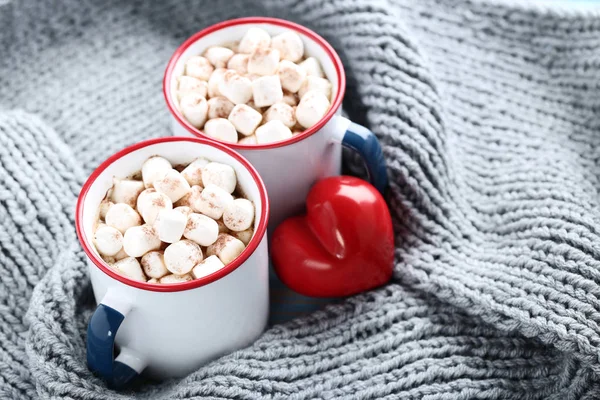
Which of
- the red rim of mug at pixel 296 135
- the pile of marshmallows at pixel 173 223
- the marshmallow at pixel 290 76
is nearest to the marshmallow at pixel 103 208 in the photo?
the pile of marshmallows at pixel 173 223

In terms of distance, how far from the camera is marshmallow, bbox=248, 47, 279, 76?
73 centimetres

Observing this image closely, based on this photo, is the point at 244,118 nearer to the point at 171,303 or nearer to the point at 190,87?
the point at 190,87

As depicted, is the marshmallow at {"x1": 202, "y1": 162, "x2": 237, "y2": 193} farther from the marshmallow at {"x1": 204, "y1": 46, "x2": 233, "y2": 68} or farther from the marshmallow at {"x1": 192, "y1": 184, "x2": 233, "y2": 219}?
the marshmallow at {"x1": 204, "y1": 46, "x2": 233, "y2": 68}

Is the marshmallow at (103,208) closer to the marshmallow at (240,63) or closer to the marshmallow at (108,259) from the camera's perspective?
the marshmallow at (108,259)

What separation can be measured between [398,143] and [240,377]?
30 centimetres

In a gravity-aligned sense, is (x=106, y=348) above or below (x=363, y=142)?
below

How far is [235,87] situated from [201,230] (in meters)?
0.16

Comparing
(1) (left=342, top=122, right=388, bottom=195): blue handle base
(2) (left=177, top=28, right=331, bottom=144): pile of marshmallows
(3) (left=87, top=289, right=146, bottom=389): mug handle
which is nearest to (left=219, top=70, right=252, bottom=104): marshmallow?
(2) (left=177, top=28, right=331, bottom=144): pile of marshmallows

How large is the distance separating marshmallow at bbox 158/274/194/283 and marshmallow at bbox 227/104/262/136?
0.16 metres

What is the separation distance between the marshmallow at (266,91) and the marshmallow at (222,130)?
0.04 metres

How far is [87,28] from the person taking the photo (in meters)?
0.95

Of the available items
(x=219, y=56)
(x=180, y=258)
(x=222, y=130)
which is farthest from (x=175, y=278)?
(x=219, y=56)

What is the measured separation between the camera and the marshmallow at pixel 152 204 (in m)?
0.63

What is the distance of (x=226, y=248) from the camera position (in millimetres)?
621
